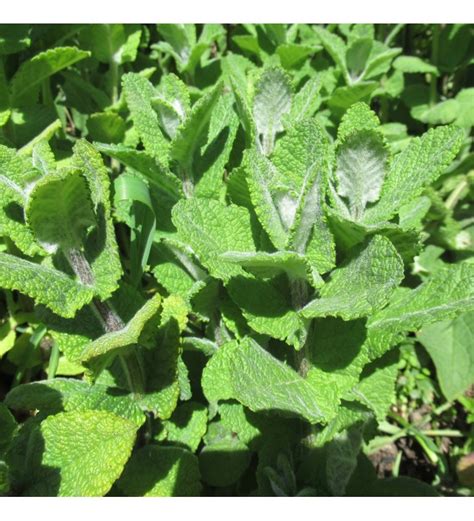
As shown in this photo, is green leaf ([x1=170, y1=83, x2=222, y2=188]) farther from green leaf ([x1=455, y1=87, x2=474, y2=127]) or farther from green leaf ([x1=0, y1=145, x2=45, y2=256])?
green leaf ([x1=455, y1=87, x2=474, y2=127])

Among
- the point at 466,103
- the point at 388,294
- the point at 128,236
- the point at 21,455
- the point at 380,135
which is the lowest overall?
the point at 128,236

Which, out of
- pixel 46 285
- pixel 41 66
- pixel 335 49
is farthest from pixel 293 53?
pixel 46 285

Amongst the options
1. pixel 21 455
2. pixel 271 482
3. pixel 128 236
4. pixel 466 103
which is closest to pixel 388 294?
pixel 271 482

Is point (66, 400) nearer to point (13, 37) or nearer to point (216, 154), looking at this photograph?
point (216, 154)

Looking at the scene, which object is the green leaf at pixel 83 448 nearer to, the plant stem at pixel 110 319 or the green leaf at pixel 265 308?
the plant stem at pixel 110 319

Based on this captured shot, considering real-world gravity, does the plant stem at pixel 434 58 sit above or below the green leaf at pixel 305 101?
below

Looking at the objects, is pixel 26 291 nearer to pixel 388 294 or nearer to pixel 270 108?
pixel 388 294

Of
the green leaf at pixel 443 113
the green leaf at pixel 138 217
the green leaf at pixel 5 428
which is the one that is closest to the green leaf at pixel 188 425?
the green leaf at pixel 138 217

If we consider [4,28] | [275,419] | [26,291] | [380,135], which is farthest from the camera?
[4,28]
